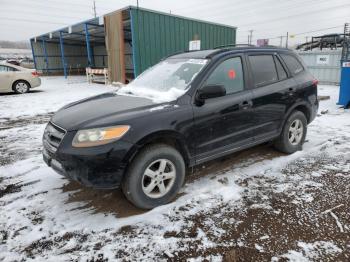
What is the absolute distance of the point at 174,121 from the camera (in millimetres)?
3000

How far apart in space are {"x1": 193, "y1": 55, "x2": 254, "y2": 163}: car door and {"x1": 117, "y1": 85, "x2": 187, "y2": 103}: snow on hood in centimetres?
29

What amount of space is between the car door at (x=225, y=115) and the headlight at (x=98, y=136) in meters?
0.94

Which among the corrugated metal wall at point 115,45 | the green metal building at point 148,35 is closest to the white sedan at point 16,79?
the corrugated metal wall at point 115,45

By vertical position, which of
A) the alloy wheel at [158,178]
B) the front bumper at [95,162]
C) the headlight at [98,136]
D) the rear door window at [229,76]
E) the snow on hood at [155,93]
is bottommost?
the alloy wheel at [158,178]

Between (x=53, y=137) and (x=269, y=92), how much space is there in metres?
2.97

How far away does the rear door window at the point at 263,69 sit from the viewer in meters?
3.91

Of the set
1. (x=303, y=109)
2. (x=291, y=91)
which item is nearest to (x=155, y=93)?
(x=291, y=91)

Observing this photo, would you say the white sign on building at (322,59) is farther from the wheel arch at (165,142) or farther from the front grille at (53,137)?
the front grille at (53,137)

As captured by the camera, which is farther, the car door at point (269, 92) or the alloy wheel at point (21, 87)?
the alloy wheel at point (21, 87)

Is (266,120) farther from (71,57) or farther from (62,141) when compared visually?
(71,57)

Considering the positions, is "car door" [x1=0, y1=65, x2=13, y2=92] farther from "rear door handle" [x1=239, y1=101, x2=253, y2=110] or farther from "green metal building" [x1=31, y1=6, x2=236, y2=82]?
"rear door handle" [x1=239, y1=101, x2=253, y2=110]

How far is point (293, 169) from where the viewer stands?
4.05 m

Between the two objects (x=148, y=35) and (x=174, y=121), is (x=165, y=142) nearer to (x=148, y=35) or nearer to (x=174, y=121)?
(x=174, y=121)

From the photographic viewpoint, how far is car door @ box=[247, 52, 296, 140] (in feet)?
12.7
